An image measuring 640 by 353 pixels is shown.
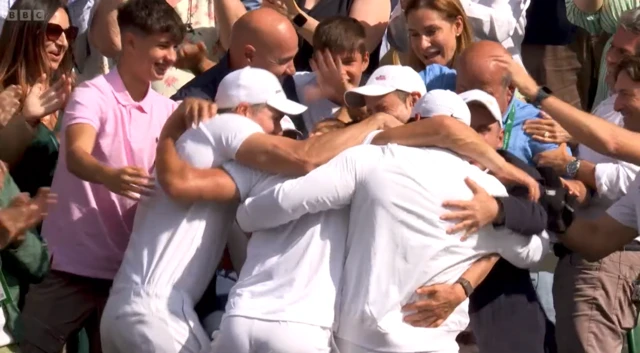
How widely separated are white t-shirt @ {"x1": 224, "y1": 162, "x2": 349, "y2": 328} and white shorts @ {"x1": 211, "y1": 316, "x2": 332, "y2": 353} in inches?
0.9

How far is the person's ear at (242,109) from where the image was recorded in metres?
5.36

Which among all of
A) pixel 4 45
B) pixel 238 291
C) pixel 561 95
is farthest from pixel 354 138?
pixel 561 95

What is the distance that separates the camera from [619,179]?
19.9ft

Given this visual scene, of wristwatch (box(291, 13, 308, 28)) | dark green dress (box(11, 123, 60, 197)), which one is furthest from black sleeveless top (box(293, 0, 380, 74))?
dark green dress (box(11, 123, 60, 197))

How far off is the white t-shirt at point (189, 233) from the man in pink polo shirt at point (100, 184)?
48 centimetres

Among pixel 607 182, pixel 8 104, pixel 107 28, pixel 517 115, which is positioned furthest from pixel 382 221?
pixel 107 28

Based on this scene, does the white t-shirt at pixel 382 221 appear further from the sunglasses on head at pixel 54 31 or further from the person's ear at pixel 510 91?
the sunglasses on head at pixel 54 31

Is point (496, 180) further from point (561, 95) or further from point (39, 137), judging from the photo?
point (561, 95)

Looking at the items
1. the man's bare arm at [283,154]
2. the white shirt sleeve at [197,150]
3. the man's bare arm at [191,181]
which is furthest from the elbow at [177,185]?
the man's bare arm at [283,154]

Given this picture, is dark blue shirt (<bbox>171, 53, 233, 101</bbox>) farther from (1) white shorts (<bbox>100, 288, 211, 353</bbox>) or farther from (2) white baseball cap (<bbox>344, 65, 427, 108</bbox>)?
(1) white shorts (<bbox>100, 288, 211, 353</bbox>)

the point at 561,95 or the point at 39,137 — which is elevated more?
the point at 39,137

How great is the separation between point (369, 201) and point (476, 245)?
0.50 metres

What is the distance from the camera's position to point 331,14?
7.32 metres

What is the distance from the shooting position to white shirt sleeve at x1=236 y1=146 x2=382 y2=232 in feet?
16.5
